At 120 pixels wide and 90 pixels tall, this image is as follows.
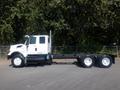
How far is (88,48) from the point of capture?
37.8 m

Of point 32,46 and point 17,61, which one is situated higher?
point 32,46

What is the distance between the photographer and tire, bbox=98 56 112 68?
29.6 metres

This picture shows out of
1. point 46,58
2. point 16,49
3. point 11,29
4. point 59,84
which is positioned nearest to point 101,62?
point 46,58

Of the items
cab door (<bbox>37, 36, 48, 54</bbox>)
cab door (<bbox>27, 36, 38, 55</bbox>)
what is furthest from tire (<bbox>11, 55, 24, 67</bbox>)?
cab door (<bbox>37, 36, 48, 54</bbox>)

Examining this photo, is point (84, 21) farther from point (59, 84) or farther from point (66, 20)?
point (59, 84)

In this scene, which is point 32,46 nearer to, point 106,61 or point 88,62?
point 88,62

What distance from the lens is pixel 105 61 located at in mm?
29703

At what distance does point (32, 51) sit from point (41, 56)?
74 centimetres

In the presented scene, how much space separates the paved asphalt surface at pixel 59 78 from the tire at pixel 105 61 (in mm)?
395

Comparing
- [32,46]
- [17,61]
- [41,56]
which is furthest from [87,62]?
[17,61]

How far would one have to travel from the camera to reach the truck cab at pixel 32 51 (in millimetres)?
29953

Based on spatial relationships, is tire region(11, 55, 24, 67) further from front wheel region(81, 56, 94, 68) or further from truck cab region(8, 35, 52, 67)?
front wheel region(81, 56, 94, 68)

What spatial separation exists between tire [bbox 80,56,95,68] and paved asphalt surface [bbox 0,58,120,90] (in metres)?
0.55

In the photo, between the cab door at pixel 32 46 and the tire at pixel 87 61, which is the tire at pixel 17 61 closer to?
the cab door at pixel 32 46
